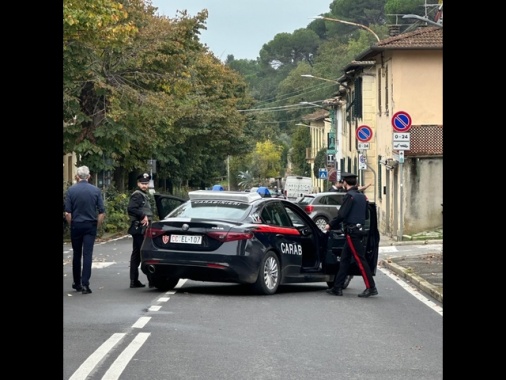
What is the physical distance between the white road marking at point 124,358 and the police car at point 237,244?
462 centimetres

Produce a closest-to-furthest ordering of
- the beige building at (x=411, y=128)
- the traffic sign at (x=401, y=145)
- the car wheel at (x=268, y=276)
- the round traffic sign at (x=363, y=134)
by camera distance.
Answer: the car wheel at (x=268, y=276)
the traffic sign at (x=401, y=145)
the round traffic sign at (x=363, y=134)
the beige building at (x=411, y=128)

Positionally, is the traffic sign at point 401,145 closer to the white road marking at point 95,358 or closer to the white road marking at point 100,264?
the white road marking at point 100,264

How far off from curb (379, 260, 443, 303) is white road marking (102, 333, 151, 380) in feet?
19.8

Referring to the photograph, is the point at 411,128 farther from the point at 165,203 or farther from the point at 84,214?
the point at 84,214

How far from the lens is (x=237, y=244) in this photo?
54.0ft

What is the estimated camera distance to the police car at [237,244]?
16484 millimetres

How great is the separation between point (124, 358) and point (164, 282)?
23.7ft

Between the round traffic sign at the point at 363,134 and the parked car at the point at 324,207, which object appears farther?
the parked car at the point at 324,207

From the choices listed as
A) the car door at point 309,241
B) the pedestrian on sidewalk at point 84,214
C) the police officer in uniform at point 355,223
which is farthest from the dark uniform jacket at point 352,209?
the pedestrian on sidewalk at point 84,214

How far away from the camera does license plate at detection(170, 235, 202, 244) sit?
54.4 ft

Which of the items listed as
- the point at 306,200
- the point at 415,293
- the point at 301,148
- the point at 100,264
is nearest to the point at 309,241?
the point at 415,293

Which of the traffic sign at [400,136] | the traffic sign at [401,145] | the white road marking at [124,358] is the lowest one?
the white road marking at [124,358]
